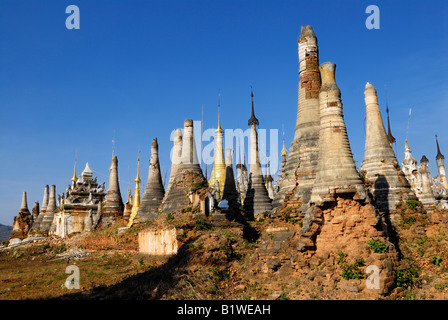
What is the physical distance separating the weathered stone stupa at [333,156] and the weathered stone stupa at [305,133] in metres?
3.59

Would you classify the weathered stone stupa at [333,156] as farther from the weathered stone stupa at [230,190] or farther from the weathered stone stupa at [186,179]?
the weathered stone stupa at [230,190]

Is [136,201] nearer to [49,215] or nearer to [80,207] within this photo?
[80,207]

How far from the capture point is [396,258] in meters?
11.8

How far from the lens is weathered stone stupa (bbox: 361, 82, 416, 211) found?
18406 mm

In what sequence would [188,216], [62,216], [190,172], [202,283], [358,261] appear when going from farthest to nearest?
[62,216] < [190,172] < [188,216] < [202,283] < [358,261]

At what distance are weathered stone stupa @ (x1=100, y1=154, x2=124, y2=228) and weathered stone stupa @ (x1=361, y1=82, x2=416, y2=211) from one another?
77.0 ft

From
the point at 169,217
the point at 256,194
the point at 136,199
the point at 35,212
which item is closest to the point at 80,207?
the point at 136,199

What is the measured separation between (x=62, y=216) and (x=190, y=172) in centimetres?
2198

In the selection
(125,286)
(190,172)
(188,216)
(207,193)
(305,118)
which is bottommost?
(125,286)

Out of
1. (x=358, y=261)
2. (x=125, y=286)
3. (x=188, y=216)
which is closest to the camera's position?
(x=358, y=261)

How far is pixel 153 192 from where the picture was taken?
29.5 meters

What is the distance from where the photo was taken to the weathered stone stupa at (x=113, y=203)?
112ft
